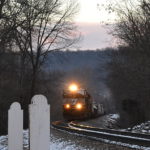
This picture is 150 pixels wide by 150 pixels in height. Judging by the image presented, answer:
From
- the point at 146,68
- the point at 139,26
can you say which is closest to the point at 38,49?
the point at 139,26

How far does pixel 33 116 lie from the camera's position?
8.66m

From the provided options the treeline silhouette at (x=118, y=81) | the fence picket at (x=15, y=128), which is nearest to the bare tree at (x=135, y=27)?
the treeline silhouette at (x=118, y=81)

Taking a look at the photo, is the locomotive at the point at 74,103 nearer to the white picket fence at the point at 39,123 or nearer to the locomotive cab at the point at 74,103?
the locomotive cab at the point at 74,103

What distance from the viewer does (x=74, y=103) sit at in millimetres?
49281

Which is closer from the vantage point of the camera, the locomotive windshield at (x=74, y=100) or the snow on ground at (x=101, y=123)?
the snow on ground at (x=101, y=123)

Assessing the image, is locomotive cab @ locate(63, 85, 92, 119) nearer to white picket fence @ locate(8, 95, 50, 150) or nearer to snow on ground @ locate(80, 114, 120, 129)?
snow on ground @ locate(80, 114, 120, 129)

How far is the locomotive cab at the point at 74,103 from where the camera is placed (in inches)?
1930

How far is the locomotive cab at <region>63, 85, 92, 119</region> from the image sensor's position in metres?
49.0

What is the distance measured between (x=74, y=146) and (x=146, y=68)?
68.5 ft

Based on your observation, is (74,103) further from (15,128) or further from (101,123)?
(15,128)

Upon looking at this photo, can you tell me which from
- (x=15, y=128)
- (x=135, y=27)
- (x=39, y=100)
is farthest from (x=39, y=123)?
(x=135, y=27)

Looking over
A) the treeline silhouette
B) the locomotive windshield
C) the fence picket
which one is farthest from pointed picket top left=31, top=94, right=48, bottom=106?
the locomotive windshield

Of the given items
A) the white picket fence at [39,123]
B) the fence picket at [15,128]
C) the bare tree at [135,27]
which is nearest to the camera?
the white picket fence at [39,123]

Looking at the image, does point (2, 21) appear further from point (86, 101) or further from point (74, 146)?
point (86, 101)
